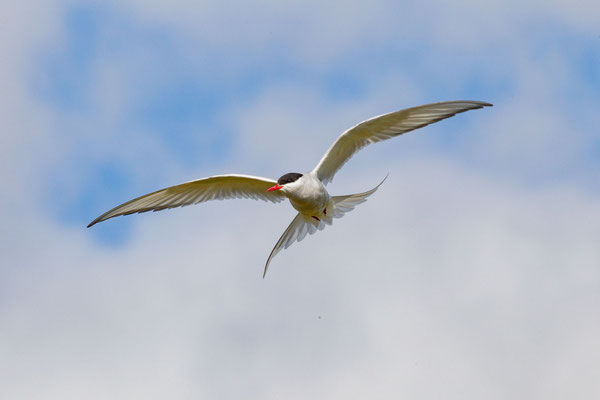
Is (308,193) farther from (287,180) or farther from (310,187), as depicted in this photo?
(287,180)

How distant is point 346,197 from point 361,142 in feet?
2.59

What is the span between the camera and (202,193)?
1308 centimetres

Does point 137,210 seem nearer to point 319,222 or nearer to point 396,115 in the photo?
point 319,222

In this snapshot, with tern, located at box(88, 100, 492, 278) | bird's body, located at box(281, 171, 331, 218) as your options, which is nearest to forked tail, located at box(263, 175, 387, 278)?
tern, located at box(88, 100, 492, 278)

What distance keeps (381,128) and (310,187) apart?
1.31 metres

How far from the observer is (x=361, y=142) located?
12.4m

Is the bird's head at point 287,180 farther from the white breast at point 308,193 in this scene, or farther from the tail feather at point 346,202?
the tail feather at point 346,202

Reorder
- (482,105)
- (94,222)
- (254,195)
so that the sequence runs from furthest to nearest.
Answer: (254,195), (94,222), (482,105)

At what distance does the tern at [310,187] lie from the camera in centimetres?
1177

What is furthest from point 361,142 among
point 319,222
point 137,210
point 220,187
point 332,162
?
point 137,210

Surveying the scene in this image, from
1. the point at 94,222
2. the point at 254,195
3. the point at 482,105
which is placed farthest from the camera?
the point at 254,195

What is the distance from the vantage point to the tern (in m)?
11.8

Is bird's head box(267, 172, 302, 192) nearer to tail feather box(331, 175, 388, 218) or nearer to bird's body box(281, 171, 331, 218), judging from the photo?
bird's body box(281, 171, 331, 218)

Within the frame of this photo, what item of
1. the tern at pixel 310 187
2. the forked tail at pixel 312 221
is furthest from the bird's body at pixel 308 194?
the forked tail at pixel 312 221
